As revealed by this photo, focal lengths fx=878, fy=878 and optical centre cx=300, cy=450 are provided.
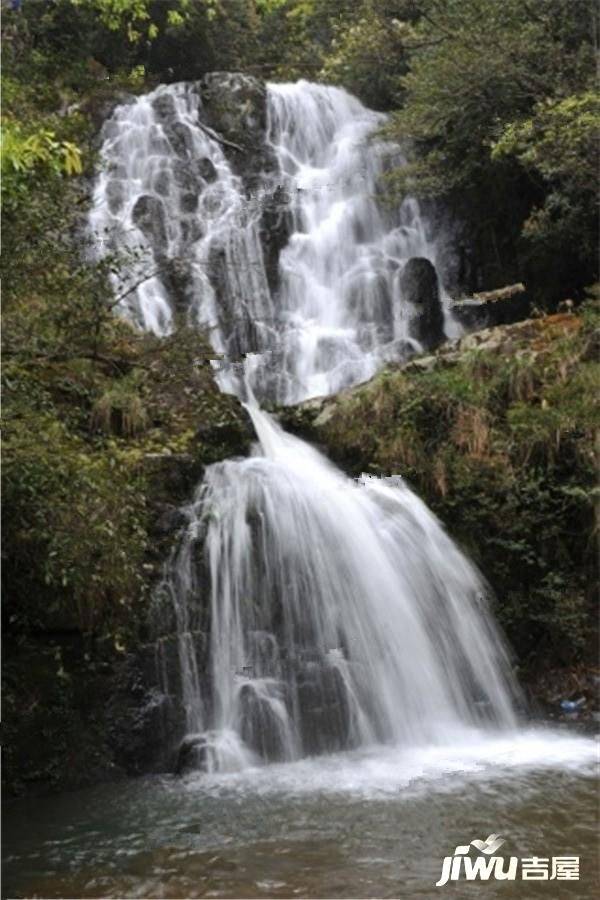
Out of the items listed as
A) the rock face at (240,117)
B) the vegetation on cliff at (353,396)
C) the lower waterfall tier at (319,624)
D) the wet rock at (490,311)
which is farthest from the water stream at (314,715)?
the rock face at (240,117)

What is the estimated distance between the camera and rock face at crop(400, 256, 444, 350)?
13508mm

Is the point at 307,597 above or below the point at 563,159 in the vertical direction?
below

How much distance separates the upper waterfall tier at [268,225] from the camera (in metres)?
12.7

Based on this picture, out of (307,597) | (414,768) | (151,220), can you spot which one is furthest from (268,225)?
(414,768)

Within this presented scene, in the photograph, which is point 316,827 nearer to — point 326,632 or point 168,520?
point 326,632

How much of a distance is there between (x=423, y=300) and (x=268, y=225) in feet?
9.60

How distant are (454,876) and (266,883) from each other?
0.94 m

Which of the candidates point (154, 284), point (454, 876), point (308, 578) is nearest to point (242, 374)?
point (154, 284)

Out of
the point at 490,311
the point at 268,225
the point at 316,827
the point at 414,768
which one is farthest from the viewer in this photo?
the point at 268,225

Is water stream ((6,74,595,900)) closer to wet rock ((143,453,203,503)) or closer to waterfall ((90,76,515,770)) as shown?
waterfall ((90,76,515,770))

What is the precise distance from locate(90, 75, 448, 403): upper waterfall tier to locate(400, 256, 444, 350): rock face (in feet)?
0.32

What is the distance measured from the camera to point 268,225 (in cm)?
1454

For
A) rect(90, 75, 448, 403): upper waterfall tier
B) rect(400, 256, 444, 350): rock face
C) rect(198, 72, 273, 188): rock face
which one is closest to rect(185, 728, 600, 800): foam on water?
rect(90, 75, 448, 403): upper waterfall tier

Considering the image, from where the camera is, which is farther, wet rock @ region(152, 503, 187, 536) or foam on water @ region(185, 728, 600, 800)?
wet rock @ region(152, 503, 187, 536)
